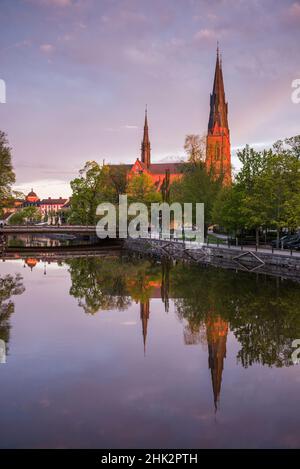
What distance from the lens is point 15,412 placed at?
1096 cm

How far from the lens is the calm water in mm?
10180

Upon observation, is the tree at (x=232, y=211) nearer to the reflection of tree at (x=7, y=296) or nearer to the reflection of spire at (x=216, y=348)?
the reflection of tree at (x=7, y=296)

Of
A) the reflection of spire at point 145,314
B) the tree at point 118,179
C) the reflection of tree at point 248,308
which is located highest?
the tree at point 118,179

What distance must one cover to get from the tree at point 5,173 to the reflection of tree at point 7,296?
2417cm

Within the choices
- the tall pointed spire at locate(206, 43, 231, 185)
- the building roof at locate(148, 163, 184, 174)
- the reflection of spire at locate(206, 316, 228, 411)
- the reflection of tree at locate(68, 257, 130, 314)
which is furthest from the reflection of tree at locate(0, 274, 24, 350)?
the building roof at locate(148, 163, 184, 174)

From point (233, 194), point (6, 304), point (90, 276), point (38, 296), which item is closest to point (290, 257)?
point (233, 194)

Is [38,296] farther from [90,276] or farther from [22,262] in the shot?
[22,262]

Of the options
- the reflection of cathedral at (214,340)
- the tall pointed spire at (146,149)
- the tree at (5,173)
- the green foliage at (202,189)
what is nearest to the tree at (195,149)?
the green foliage at (202,189)

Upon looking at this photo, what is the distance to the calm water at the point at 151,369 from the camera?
1018 cm

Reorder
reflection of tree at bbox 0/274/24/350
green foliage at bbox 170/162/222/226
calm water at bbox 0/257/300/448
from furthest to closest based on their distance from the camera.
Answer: green foliage at bbox 170/162/222/226, reflection of tree at bbox 0/274/24/350, calm water at bbox 0/257/300/448

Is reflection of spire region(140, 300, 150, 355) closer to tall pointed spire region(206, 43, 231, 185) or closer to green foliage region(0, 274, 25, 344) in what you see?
green foliage region(0, 274, 25, 344)

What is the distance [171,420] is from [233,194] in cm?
3555

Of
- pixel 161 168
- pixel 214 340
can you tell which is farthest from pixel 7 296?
pixel 161 168

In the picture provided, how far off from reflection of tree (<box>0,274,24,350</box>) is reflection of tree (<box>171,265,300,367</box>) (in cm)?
782
